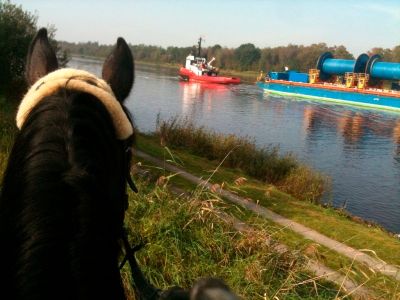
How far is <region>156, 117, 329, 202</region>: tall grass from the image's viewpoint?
11.1m

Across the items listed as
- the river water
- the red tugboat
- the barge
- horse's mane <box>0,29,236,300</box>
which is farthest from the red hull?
horse's mane <box>0,29,236,300</box>

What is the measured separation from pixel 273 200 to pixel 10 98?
25.8 feet

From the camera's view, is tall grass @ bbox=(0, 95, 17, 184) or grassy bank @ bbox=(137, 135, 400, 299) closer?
tall grass @ bbox=(0, 95, 17, 184)

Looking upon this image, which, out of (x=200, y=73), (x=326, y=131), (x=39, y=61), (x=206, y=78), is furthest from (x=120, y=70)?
(x=200, y=73)

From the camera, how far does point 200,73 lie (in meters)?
54.3

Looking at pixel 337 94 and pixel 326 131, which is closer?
pixel 326 131

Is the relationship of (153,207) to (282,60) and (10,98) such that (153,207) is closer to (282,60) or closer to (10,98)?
(10,98)

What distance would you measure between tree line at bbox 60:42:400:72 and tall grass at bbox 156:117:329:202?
49.3 m

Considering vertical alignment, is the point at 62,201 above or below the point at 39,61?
below

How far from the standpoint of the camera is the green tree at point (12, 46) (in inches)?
494

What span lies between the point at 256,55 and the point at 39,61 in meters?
89.9

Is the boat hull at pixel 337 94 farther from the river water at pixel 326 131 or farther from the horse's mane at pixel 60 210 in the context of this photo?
the horse's mane at pixel 60 210

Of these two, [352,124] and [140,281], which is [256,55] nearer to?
[352,124]

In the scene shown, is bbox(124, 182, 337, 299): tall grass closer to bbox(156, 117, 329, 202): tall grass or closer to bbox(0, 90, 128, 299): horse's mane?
bbox(0, 90, 128, 299): horse's mane
